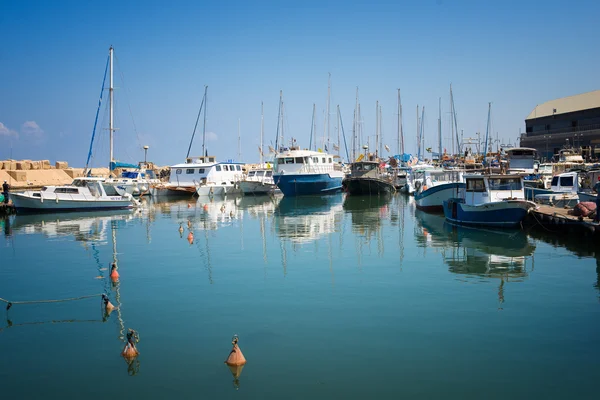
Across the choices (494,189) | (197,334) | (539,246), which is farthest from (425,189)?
(197,334)

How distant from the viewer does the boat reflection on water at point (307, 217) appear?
104 feet

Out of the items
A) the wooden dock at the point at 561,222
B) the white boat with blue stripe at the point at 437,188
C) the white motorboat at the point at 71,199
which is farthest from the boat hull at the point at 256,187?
the wooden dock at the point at 561,222

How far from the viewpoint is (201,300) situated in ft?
56.3

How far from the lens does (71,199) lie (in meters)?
43.9

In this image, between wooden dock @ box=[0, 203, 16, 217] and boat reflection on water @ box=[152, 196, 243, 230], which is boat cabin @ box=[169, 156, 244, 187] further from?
wooden dock @ box=[0, 203, 16, 217]

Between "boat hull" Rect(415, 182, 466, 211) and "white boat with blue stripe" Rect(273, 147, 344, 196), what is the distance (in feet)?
56.3

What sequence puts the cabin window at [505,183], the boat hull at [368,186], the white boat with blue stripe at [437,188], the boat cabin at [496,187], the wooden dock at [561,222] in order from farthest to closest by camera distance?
1. the boat hull at [368,186]
2. the white boat with blue stripe at [437,188]
3. the cabin window at [505,183]
4. the boat cabin at [496,187]
5. the wooden dock at [561,222]

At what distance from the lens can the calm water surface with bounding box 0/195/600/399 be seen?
1114 centimetres

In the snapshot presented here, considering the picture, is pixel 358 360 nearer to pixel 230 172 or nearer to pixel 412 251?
pixel 412 251

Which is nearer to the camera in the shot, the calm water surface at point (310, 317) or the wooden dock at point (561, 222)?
the calm water surface at point (310, 317)

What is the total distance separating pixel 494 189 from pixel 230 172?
41449 mm

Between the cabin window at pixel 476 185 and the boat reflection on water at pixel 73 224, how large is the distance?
66.8 ft

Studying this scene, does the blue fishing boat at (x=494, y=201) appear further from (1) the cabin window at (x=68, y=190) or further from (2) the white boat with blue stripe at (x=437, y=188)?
(1) the cabin window at (x=68, y=190)

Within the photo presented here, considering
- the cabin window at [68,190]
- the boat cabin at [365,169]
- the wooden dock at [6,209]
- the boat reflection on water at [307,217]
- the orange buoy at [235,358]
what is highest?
the boat cabin at [365,169]
